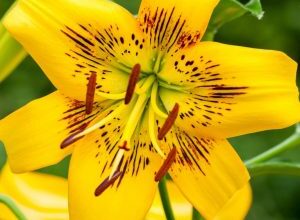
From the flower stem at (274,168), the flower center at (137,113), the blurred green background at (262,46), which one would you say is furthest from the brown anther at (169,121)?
the blurred green background at (262,46)

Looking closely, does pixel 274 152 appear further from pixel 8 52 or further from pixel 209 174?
pixel 8 52

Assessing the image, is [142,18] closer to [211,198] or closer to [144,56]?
[144,56]

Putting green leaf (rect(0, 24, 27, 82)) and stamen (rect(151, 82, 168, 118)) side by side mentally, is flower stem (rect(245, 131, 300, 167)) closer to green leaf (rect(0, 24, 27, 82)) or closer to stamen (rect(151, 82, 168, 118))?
stamen (rect(151, 82, 168, 118))

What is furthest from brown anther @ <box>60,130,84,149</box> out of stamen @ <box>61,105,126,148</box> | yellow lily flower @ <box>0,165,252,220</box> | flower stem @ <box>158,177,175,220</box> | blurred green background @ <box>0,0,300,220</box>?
blurred green background @ <box>0,0,300,220</box>

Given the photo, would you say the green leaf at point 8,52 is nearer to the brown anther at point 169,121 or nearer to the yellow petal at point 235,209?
the brown anther at point 169,121

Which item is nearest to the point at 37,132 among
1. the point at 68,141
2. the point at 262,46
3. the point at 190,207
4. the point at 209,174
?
the point at 68,141

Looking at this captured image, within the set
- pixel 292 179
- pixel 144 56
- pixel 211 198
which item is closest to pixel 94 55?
pixel 144 56
